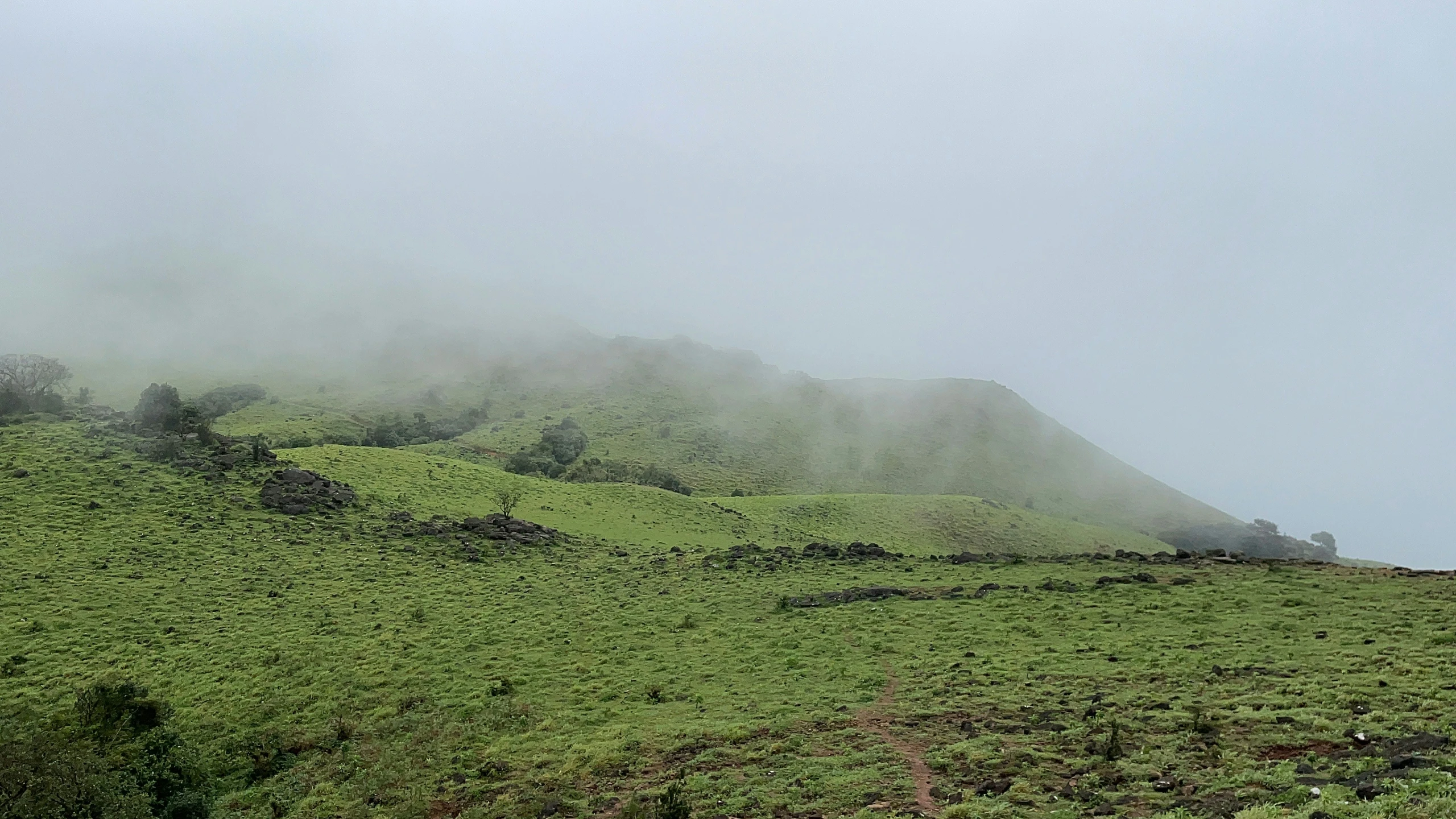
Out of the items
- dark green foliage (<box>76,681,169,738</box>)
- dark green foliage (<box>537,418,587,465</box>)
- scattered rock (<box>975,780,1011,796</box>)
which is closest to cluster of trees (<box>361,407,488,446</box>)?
dark green foliage (<box>537,418,587,465</box>)

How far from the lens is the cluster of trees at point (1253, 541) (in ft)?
319

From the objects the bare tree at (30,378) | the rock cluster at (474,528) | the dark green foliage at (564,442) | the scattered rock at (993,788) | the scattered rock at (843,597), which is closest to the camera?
the scattered rock at (993,788)

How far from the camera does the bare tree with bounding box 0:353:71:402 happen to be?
62.5 metres

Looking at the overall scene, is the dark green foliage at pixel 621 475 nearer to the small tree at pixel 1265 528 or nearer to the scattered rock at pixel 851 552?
the scattered rock at pixel 851 552

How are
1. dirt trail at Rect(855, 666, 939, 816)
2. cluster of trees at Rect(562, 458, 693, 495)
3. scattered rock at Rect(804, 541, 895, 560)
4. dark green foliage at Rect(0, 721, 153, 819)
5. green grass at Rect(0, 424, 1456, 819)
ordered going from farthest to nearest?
cluster of trees at Rect(562, 458, 693, 495) < scattered rock at Rect(804, 541, 895, 560) < green grass at Rect(0, 424, 1456, 819) < dark green foliage at Rect(0, 721, 153, 819) < dirt trail at Rect(855, 666, 939, 816)

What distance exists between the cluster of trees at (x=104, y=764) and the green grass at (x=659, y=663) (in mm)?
1150

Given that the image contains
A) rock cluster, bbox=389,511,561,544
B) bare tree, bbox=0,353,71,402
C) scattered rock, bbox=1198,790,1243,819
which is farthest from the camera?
bare tree, bbox=0,353,71,402

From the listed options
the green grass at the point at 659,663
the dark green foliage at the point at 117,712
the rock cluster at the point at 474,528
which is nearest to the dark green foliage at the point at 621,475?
the rock cluster at the point at 474,528

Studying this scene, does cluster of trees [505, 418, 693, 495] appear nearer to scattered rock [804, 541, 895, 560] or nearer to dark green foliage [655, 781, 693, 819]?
scattered rock [804, 541, 895, 560]

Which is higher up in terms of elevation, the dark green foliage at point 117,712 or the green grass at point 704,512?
the green grass at point 704,512

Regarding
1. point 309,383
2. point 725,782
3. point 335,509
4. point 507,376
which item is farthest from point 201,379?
point 725,782

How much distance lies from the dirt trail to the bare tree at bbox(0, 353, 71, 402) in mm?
78068

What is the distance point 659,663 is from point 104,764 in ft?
54.7

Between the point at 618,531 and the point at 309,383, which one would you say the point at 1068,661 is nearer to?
the point at 618,531
